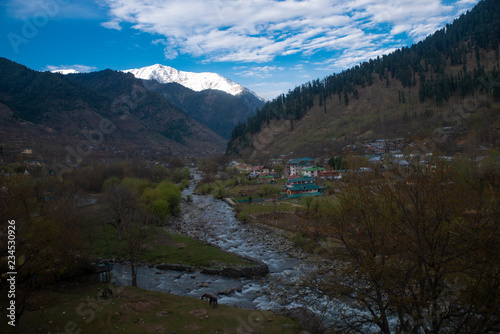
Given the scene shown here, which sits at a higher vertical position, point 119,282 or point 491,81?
point 491,81

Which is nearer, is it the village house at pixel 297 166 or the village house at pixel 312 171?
the village house at pixel 312 171

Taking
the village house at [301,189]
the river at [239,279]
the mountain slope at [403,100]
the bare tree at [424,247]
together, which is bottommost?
the village house at [301,189]

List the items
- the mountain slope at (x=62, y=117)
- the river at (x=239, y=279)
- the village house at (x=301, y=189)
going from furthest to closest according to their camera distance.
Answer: the mountain slope at (x=62, y=117) < the village house at (x=301, y=189) < the river at (x=239, y=279)

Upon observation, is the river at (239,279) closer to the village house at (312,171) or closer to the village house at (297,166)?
the village house at (312,171)

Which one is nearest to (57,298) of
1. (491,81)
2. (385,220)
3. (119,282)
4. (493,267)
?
(119,282)

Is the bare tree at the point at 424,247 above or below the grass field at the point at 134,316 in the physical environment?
above

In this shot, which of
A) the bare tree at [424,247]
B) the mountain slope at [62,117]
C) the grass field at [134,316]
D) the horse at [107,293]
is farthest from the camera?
the mountain slope at [62,117]

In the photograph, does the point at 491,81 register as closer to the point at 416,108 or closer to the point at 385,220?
the point at 416,108

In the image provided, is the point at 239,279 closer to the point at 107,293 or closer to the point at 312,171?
the point at 107,293

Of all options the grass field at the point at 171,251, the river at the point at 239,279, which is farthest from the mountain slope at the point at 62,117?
the grass field at the point at 171,251

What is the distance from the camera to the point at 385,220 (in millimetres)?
8969

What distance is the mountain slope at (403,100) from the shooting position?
78.3 m

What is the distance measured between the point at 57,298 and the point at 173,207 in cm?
3082

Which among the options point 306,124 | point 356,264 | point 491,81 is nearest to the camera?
point 356,264
